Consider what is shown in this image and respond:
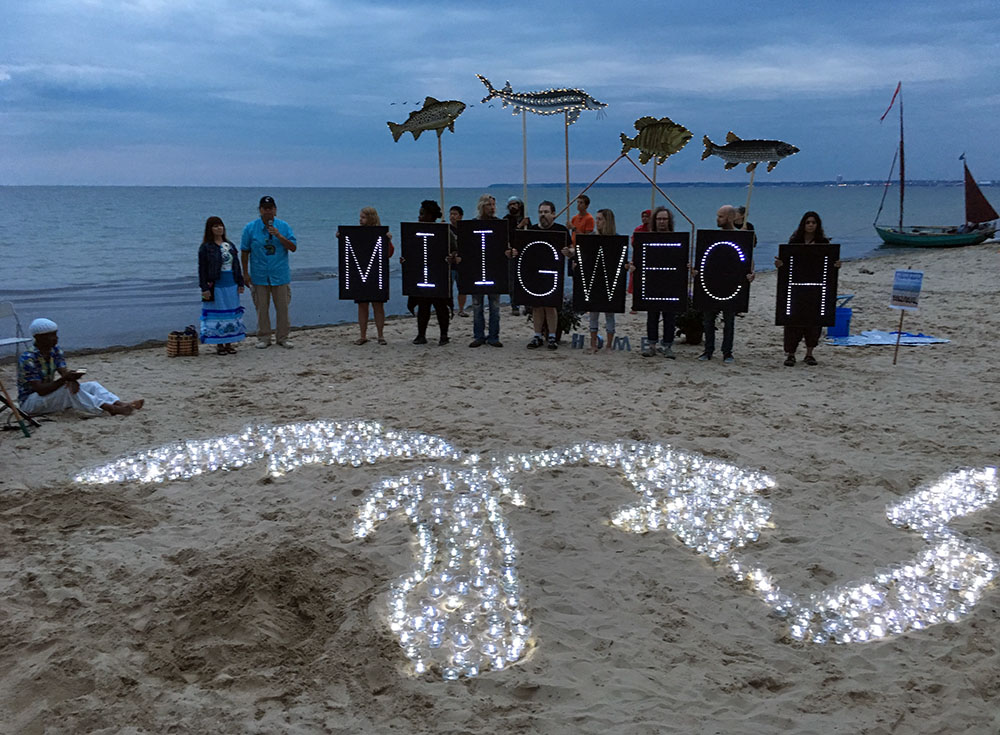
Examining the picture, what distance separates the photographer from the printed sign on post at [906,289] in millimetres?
8766

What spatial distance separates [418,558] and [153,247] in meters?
35.9

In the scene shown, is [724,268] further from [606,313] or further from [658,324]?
[606,313]

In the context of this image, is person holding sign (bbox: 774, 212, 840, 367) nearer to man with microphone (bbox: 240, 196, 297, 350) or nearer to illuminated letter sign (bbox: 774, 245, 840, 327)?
illuminated letter sign (bbox: 774, 245, 840, 327)

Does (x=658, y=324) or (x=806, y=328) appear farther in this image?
(x=658, y=324)

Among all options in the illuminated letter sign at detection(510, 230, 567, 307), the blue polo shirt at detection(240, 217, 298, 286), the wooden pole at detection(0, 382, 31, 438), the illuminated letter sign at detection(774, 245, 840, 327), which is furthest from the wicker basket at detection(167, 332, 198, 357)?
the illuminated letter sign at detection(774, 245, 840, 327)

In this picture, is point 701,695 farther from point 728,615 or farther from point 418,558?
point 418,558

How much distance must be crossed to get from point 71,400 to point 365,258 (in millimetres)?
4227

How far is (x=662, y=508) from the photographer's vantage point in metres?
5.16

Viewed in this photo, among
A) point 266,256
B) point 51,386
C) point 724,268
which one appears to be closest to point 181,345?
point 266,256

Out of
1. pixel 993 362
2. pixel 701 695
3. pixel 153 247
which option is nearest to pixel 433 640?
pixel 701 695

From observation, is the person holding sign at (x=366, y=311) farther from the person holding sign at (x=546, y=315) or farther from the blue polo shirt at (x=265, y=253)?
the person holding sign at (x=546, y=315)

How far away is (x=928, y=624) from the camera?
3826 mm

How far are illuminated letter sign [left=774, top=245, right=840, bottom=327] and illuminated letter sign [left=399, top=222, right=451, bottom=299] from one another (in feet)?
14.1

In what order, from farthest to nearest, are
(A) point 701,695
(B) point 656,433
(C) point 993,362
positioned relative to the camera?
(C) point 993,362, (B) point 656,433, (A) point 701,695
